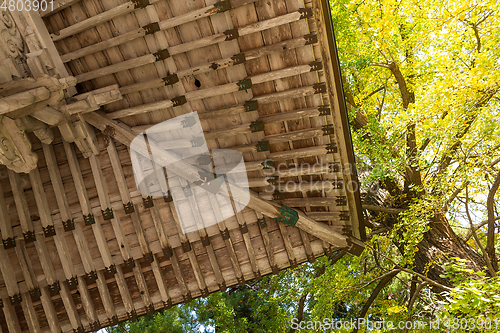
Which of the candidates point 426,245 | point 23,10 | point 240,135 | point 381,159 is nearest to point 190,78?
point 240,135

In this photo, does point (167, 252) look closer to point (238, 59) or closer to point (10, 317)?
point (10, 317)

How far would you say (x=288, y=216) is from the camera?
4.63 metres

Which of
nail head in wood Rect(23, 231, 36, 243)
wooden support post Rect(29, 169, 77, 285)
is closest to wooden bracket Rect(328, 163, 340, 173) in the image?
wooden support post Rect(29, 169, 77, 285)

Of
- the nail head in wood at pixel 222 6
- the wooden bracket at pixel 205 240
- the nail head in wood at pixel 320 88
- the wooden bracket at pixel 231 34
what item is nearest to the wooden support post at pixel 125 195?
the wooden bracket at pixel 205 240

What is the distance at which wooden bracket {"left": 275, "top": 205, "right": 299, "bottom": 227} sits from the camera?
4629mm

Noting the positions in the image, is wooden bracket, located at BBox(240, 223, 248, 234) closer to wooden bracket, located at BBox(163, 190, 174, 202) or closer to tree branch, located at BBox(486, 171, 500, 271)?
wooden bracket, located at BBox(163, 190, 174, 202)

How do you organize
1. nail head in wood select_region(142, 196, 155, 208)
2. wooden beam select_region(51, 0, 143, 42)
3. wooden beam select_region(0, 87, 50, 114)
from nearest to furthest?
wooden beam select_region(0, 87, 50, 114) < wooden beam select_region(51, 0, 143, 42) < nail head in wood select_region(142, 196, 155, 208)

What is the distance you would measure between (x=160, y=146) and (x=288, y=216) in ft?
7.46

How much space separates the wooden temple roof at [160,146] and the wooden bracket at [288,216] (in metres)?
0.02

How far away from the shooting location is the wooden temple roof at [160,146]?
12.4ft

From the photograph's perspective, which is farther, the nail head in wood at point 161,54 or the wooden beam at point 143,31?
the nail head in wood at point 161,54

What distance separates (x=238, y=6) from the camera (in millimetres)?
3594

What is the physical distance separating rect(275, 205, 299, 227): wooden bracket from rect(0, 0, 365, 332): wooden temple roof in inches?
0.7

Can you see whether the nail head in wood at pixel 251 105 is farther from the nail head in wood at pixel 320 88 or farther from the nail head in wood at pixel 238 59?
the nail head in wood at pixel 320 88
